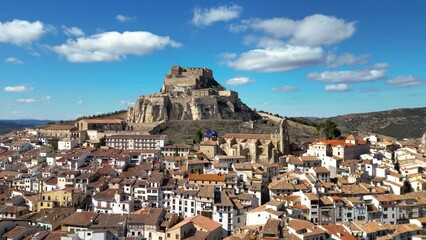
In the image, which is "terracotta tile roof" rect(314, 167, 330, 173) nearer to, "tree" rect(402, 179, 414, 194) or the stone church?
the stone church

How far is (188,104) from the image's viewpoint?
86438 mm

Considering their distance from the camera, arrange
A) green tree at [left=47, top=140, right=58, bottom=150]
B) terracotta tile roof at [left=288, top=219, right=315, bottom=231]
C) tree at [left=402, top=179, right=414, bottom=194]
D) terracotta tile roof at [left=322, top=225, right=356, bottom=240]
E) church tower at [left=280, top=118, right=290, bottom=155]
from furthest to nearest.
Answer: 1. green tree at [left=47, top=140, right=58, bottom=150]
2. church tower at [left=280, top=118, right=290, bottom=155]
3. tree at [left=402, top=179, right=414, bottom=194]
4. terracotta tile roof at [left=322, top=225, right=356, bottom=240]
5. terracotta tile roof at [left=288, top=219, right=315, bottom=231]

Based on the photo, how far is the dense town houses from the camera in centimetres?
3731

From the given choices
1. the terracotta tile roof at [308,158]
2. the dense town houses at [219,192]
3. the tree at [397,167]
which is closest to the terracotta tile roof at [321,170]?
the dense town houses at [219,192]

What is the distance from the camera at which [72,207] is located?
4294 centimetres

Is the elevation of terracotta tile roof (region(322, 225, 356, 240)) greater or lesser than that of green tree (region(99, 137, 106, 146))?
lesser

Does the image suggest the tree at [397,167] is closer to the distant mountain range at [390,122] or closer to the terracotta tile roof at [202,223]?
the terracotta tile roof at [202,223]

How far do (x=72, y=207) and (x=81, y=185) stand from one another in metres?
4.69

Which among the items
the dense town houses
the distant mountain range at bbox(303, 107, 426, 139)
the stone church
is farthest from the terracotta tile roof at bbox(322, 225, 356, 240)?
the distant mountain range at bbox(303, 107, 426, 139)

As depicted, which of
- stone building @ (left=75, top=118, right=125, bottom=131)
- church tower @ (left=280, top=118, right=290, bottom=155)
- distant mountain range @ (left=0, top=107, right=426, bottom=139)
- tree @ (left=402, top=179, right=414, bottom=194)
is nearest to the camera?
tree @ (left=402, top=179, right=414, bottom=194)

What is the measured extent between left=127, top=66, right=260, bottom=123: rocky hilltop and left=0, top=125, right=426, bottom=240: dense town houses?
23.4m

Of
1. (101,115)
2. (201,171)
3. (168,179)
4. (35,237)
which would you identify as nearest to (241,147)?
(201,171)

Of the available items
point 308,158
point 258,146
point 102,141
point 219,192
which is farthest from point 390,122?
point 219,192

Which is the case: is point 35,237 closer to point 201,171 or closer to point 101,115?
point 201,171
